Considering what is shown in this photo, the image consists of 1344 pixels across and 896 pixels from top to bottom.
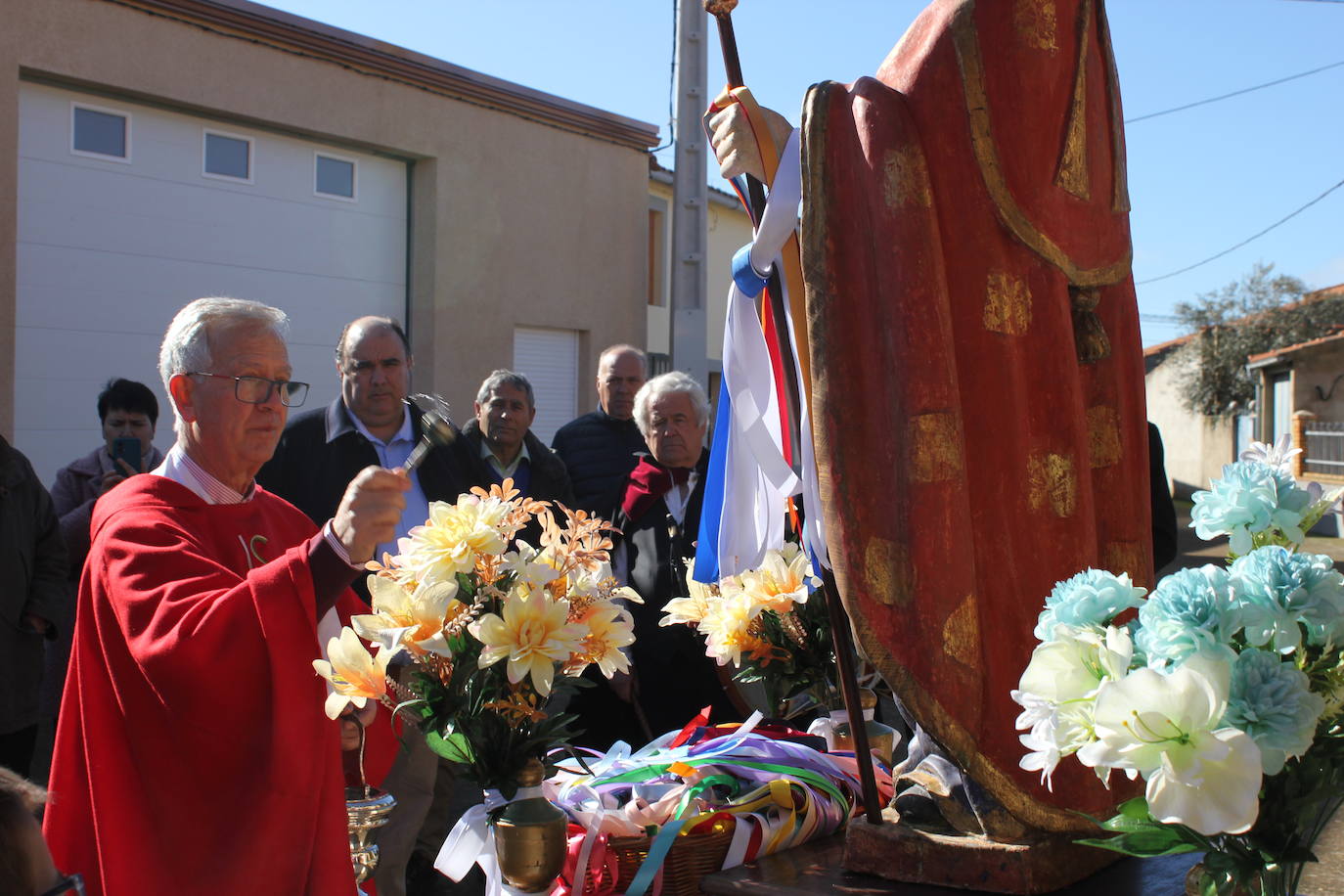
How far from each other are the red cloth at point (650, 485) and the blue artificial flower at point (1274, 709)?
3.50 meters

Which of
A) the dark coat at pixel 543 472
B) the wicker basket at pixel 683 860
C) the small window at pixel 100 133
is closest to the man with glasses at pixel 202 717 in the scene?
the wicker basket at pixel 683 860

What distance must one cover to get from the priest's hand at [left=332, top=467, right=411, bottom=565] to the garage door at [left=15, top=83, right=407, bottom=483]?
8.17m

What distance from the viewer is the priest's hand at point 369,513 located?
237 cm

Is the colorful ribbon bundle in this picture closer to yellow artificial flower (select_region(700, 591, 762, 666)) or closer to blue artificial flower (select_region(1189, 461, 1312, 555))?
yellow artificial flower (select_region(700, 591, 762, 666))

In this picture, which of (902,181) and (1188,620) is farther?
(902,181)

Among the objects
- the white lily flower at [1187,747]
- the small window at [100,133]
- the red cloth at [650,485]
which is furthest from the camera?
the small window at [100,133]

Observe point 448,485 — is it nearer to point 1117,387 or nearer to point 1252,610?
point 1117,387

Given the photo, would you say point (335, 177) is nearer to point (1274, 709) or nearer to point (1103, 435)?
point (1103, 435)

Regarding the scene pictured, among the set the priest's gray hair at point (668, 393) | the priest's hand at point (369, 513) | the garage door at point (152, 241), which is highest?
the garage door at point (152, 241)

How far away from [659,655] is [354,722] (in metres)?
1.95

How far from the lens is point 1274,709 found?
129 centimetres

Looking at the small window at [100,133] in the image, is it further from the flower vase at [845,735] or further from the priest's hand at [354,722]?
the flower vase at [845,735]

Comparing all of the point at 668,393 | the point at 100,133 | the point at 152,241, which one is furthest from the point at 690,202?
the point at 668,393

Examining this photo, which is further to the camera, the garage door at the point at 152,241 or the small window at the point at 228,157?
the small window at the point at 228,157
